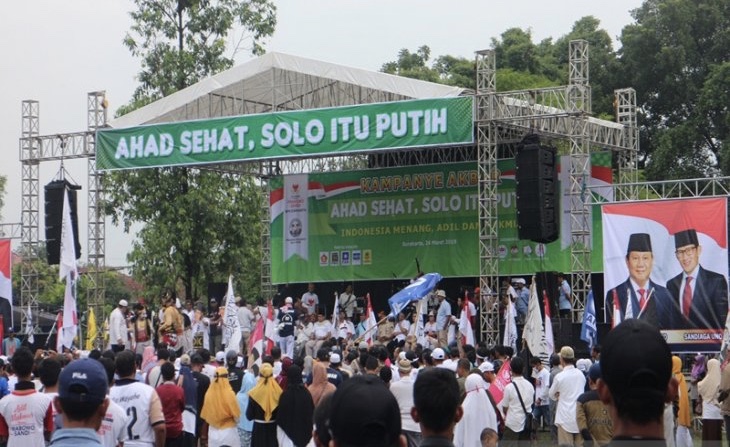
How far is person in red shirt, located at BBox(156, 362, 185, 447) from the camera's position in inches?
475

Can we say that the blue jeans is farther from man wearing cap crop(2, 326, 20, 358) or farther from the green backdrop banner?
man wearing cap crop(2, 326, 20, 358)

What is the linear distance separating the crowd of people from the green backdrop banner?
414cm

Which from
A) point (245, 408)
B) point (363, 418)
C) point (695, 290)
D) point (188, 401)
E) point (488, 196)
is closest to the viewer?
point (363, 418)

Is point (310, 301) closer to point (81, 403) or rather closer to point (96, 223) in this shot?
point (96, 223)

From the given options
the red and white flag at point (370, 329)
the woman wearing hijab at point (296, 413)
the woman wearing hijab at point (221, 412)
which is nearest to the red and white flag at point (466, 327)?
the red and white flag at point (370, 329)

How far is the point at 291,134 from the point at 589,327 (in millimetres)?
7522

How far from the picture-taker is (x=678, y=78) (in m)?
42.3

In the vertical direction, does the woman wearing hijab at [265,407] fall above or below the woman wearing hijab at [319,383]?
below

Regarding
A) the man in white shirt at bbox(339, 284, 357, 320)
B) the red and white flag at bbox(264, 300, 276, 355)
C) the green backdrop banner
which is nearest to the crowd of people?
the red and white flag at bbox(264, 300, 276, 355)

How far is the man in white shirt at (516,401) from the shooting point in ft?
46.8

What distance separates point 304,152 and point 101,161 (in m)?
5.21

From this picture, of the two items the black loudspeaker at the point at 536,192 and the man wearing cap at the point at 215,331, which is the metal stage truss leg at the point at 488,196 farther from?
the man wearing cap at the point at 215,331

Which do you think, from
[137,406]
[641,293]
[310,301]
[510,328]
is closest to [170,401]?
[137,406]

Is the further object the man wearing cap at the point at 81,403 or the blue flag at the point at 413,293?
the blue flag at the point at 413,293
